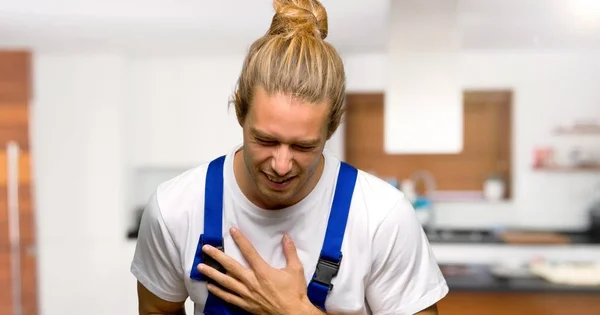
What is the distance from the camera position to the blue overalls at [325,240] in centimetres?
104

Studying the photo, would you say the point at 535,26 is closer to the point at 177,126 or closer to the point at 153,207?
the point at 177,126

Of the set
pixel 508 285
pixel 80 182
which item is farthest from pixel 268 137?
pixel 80 182

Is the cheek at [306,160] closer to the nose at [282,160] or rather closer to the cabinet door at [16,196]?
the nose at [282,160]

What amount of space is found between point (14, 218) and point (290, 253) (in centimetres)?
231

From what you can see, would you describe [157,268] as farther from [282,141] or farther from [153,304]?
[282,141]

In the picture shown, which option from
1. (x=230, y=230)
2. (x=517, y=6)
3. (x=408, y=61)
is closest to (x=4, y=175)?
(x=408, y=61)

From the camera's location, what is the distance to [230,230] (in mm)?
1059

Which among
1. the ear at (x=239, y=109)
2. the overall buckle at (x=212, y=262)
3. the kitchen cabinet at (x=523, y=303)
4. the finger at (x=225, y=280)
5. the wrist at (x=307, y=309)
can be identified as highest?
the ear at (x=239, y=109)

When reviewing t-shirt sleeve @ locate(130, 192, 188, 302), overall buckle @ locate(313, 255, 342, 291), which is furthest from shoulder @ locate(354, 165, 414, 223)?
t-shirt sleeve @ locate(130, 192, 188, 302)

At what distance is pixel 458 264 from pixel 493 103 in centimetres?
118

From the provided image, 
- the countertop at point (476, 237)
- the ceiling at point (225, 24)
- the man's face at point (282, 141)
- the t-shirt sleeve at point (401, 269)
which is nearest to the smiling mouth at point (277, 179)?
the man's face at point (282, 141)

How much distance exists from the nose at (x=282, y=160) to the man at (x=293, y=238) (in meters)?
0.04

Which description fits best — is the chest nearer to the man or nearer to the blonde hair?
the man

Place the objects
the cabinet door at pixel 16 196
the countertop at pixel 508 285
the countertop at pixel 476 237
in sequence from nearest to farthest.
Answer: the countertop at pixel 508 285
the cabinet door at pixel 16 196
the countertop at pixel 476 237
